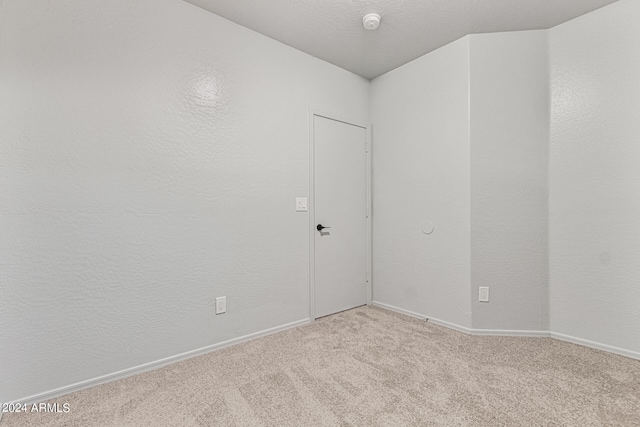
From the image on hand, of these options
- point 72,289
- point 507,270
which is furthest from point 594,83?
point 72,289

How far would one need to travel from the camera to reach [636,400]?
152 cm

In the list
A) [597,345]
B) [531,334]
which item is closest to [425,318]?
[531,334]

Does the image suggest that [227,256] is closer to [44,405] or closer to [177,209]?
[177,209]

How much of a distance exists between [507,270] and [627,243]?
2.45ft

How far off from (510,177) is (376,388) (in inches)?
76.3

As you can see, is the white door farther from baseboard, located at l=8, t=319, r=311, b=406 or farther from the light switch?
baseboard, located at l=8, t=319, r=311, b=406

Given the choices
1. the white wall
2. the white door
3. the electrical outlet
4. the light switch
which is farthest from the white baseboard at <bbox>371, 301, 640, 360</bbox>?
the electrical outlet

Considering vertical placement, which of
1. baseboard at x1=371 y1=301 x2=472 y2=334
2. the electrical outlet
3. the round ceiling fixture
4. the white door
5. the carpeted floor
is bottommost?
the carpeted floor

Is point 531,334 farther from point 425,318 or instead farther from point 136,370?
point 136,370

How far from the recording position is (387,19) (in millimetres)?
2184

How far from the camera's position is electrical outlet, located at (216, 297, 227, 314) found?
84.3 inches

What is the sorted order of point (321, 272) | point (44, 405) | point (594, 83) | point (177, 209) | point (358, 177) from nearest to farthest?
point (44, 405) → point (177, 209) → point (594, 83) → point (321, 272) → point (358, 177)

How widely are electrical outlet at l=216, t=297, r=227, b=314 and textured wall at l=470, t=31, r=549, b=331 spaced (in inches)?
78.7

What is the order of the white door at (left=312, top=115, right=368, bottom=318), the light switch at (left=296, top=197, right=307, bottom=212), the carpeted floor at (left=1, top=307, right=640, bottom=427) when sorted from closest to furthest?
the carpeted floor at (left=1, top=307, right=640, bottom=427) < the light switch at (left=296, top=197, right=307, bottom=212) < the white door at (left=312, top=115, right=368, bottom=318)
